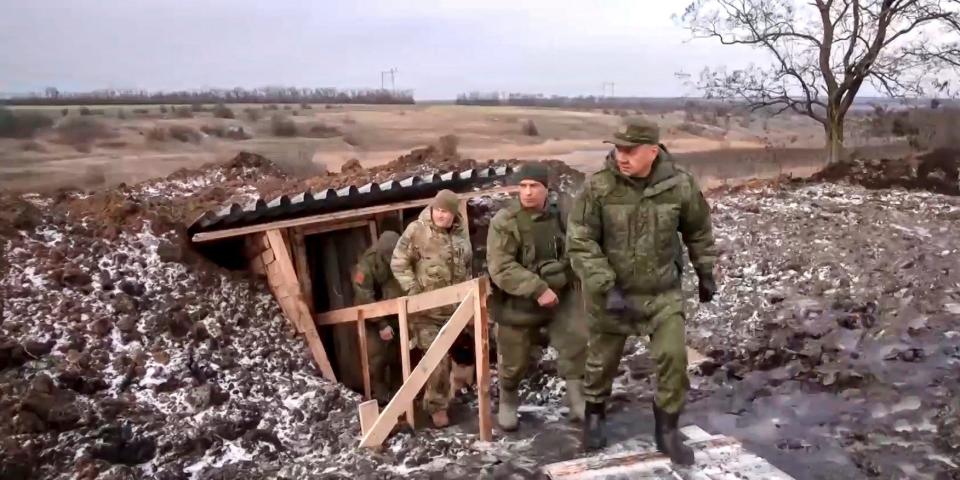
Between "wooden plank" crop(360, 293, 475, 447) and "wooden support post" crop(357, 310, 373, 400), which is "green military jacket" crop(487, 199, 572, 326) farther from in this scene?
"wooden support post" crop(357, 310, 373, 400)

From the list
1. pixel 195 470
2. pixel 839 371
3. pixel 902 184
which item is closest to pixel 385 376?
pixel 195 470

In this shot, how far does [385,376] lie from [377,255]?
1016 millimetres

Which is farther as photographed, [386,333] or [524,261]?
[386,333]

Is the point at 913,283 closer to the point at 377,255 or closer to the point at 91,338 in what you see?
the point at 377,255

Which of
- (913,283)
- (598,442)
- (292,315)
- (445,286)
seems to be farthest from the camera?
(913,283)

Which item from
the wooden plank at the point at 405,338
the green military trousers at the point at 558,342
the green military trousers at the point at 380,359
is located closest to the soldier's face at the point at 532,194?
the green military trousers at the point at 558,342

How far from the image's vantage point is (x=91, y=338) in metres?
5.88

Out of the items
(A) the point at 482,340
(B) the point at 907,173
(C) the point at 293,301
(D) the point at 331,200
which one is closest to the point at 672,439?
(A) the point at 482,340

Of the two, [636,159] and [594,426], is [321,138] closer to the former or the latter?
[594,426]

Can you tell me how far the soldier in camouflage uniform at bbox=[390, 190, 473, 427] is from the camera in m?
5.73

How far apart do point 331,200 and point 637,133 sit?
139 inches

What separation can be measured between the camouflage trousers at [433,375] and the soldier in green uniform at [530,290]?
0.48 m

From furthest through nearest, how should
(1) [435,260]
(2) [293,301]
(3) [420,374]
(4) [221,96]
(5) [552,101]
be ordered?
(5) [552,101] → (4) [221,96] → (2) [293,301] → (1) [435,260] → (3) [420,374]

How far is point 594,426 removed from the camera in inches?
192
